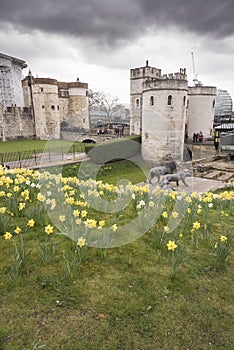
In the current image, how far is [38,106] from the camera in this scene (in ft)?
108

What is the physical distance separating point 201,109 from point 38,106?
2191 cm

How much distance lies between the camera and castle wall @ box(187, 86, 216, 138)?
88.3 feet

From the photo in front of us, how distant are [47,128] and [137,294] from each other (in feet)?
111

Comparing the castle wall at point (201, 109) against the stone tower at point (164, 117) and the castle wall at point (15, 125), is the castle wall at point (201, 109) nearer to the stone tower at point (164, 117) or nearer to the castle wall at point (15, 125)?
the stone tower at point (164, 117)

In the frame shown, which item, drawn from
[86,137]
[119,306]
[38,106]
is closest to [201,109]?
[86,137]

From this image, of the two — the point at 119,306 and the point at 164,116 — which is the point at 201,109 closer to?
the point at 164,116

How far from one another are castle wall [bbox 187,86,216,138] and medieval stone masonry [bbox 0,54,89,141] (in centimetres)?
1550

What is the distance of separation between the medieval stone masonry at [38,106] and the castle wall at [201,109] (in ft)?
50.9

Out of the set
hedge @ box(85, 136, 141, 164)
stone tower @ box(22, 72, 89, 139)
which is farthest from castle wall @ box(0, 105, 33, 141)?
hedge @ box(85, 136, 141, 164)

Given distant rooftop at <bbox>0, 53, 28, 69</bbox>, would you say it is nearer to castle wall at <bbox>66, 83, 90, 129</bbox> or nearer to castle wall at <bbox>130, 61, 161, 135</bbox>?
castle wall at <bbox>66, 83, 90, 129</bbox>

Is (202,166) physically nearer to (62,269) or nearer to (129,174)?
(129,174)

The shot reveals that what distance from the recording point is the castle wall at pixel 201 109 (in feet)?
88.3

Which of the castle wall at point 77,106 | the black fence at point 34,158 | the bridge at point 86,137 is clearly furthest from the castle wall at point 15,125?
the black fence at point 34,158

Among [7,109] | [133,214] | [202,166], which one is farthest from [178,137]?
[7,109]
